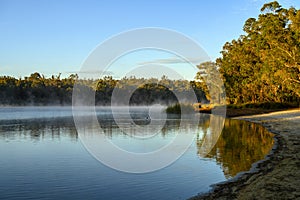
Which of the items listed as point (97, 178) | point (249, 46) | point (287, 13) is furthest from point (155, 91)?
point (97, 178)

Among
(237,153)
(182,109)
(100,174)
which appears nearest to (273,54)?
(182,109)

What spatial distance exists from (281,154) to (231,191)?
857 cm

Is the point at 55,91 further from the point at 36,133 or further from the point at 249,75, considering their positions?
the point at 36,133

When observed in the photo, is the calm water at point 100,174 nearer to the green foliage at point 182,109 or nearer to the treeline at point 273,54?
the treeline at point 273,54

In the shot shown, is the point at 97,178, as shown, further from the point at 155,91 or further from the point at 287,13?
the point at 155,91

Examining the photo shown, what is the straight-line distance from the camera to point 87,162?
2061 cm

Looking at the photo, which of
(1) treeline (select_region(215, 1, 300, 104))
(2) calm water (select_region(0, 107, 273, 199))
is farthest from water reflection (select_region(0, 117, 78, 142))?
(1) treeline (select_region(215, 1, 300, 104))

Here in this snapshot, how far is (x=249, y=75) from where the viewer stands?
80688 millimetres

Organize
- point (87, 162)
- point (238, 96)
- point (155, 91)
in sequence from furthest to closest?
point (155, 91) → point (238, 96) → point (87, 162)

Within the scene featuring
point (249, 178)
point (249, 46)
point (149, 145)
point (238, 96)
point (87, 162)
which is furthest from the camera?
point (238, 96)

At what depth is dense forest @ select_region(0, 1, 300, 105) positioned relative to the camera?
5641 centimetres

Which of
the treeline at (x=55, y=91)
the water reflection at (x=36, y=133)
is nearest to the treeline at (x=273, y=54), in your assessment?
the water reflection at (x=36, y=133)

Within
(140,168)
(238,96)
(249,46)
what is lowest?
(140,168)

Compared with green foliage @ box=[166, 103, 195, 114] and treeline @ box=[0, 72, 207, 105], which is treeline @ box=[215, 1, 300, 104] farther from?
treeline @ box=[0, 72, 207, 105]
